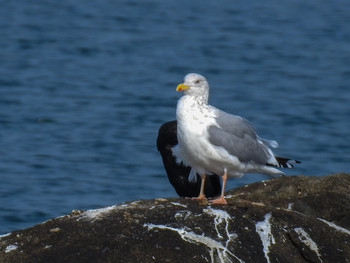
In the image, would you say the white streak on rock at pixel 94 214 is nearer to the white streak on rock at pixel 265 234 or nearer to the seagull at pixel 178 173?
the white streak on rock at pixel 265 234

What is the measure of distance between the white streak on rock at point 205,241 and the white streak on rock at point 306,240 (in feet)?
1.82

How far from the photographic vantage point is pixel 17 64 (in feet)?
63.2

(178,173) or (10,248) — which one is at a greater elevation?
(10,248)

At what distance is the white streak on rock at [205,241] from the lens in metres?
6.24

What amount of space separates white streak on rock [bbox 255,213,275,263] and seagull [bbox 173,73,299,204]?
46 centimetres

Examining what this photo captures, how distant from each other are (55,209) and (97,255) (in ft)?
22.3

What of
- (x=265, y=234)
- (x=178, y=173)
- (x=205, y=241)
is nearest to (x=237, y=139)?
(x=265, y=234)

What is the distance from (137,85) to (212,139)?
35.4 feet

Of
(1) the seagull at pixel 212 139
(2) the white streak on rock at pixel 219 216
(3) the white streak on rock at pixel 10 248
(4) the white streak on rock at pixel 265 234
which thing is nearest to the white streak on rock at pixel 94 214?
(3) the white streak on rock at pixel 10 248

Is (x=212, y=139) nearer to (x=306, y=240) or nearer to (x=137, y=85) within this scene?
(x=306, y=240)

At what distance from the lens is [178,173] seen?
927cm

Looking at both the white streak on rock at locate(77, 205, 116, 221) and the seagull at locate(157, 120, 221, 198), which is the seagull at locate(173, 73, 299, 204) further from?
the seagull at locate(157, 120, 221, 198)

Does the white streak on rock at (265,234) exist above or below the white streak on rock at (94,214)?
below

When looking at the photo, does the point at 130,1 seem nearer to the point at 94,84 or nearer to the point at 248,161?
the point at 94,84
